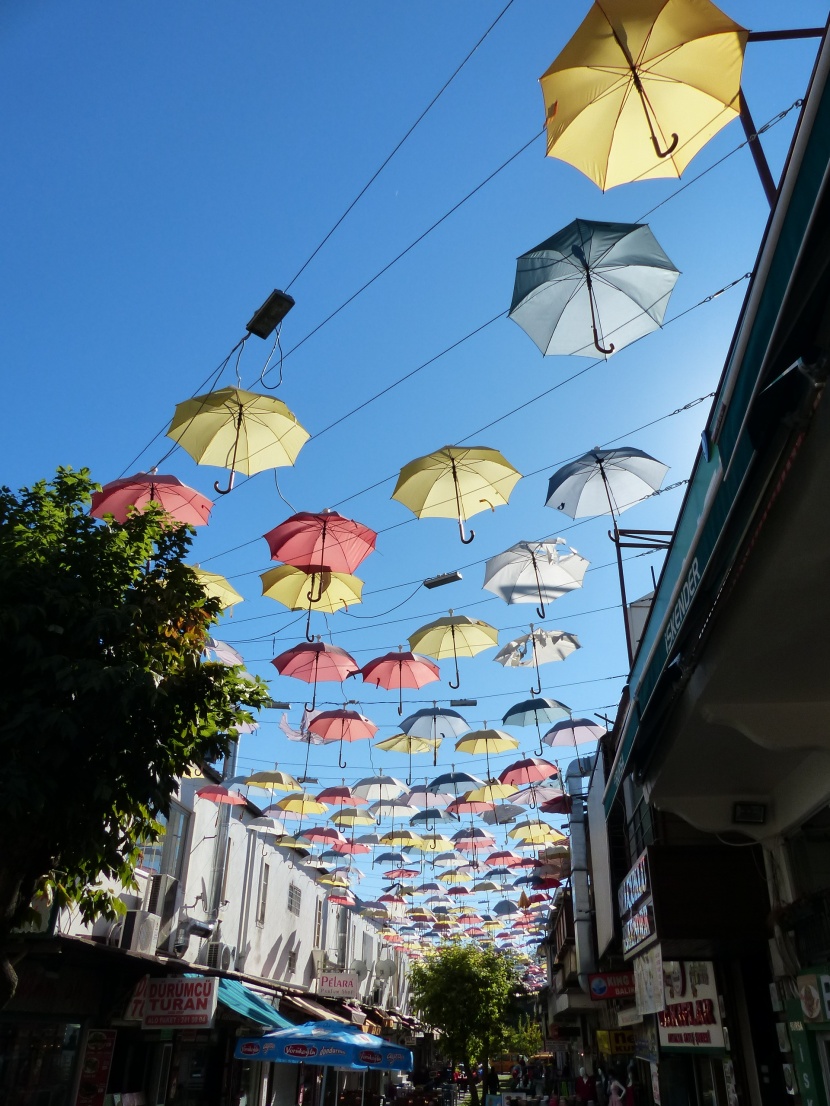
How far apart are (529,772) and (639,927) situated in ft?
34.5

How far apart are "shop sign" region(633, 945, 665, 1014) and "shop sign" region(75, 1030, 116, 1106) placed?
331 inches

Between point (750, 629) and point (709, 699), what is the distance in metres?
0.97

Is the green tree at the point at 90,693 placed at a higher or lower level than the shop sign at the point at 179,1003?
higher

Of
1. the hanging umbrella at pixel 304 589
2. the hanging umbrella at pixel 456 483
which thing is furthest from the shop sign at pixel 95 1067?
the hanging umbrella at pixel 456 483

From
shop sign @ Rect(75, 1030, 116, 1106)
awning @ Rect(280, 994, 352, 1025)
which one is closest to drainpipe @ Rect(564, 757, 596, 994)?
awning @ Rect(280, 994, 352, 1025)

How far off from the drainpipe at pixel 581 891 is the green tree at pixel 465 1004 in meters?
7.97

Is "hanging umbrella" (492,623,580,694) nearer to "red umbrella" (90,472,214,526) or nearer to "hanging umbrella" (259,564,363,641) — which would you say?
"hanging umbrella" (259,564,363,641)

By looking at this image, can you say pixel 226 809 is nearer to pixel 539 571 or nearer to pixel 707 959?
pixel 539 571

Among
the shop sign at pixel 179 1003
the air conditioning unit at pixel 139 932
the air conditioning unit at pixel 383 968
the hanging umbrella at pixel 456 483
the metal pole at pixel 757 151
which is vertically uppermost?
the hanging umbrella at pixel 456 483

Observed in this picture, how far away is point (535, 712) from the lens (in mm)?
16016

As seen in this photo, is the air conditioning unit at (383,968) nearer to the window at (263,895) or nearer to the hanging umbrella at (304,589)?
the window at (263,895)

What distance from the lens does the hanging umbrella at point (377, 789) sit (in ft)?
69.9

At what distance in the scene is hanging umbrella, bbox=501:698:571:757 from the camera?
52.0 feet

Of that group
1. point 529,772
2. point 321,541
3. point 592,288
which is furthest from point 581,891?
point 592,288
